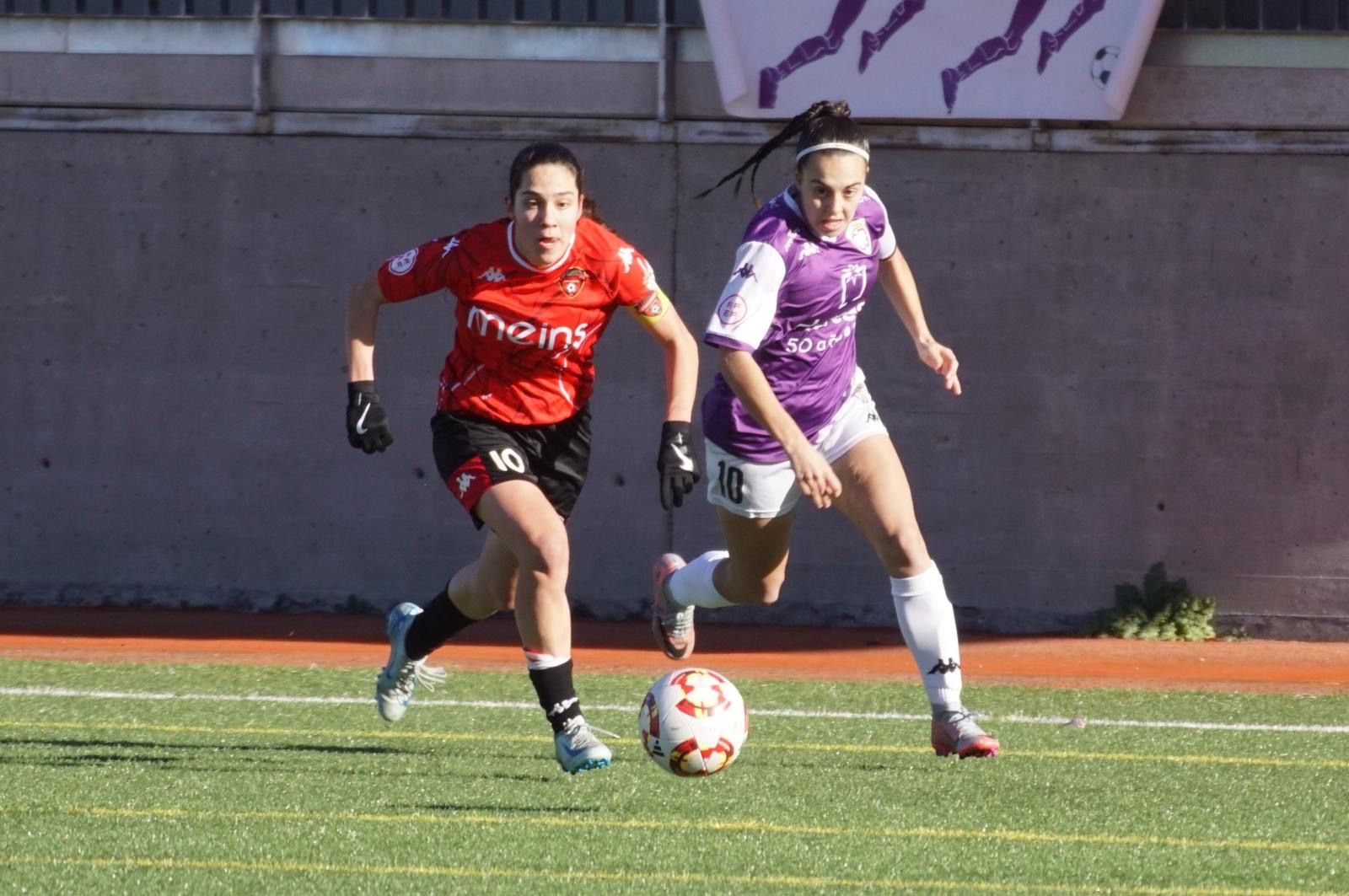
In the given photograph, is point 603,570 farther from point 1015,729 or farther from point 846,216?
point 846,216

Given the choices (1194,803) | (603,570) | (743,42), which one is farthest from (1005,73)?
(1194,803)

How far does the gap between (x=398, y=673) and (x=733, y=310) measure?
2074mm

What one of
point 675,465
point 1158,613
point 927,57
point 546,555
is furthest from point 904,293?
point 1158,613

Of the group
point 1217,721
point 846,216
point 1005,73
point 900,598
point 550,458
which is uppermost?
point 1005,73

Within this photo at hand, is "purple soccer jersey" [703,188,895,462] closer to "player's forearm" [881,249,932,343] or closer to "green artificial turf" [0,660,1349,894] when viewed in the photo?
"player's forearm" [881,249,932,343]

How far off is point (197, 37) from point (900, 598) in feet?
28.3

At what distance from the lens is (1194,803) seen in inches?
219

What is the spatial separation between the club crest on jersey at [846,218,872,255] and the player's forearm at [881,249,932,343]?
0.38m

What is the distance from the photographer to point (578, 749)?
18.7 ft

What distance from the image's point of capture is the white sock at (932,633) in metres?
6.05

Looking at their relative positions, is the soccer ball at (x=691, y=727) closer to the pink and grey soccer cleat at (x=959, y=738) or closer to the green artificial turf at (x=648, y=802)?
the green artificial turf at (x=648, y=802)

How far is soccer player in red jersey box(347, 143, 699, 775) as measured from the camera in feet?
19.3

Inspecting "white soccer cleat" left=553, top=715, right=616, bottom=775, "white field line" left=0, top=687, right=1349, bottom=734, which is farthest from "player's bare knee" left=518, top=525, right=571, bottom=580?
"white field line" left=0, top=687, right=1349, bottom=734

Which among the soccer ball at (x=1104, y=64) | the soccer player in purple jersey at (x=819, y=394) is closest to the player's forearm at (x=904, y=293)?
the soccer player in purple jersey at (x=819, y=394)
